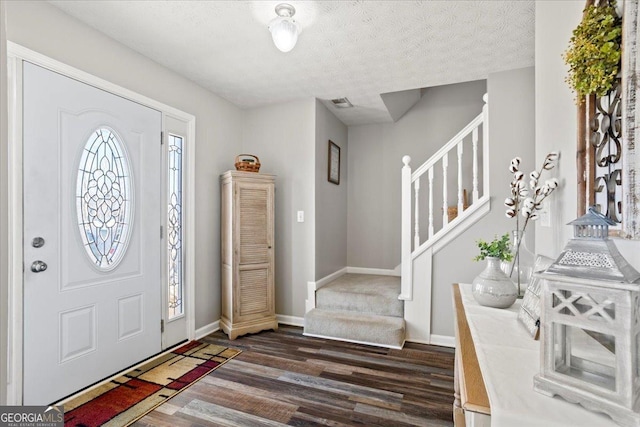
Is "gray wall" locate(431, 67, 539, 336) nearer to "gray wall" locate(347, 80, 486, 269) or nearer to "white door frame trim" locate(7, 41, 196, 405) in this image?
"gray wall" locate(347, 80, 486, 269)

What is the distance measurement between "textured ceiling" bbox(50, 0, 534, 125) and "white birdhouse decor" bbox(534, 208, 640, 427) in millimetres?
1844

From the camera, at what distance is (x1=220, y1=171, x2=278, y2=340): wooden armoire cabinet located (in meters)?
3.07

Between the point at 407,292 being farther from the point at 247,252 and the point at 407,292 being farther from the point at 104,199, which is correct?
the point at 104,199

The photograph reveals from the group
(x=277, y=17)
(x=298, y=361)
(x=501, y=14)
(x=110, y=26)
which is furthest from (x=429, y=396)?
(x=110, y=26)

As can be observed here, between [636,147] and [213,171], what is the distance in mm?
3157

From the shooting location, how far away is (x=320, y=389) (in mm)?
2137

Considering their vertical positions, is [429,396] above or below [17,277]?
below

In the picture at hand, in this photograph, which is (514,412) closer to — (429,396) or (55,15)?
(429,396)

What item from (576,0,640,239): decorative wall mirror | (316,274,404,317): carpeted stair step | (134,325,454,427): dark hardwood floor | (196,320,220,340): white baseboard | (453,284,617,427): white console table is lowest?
(134,325,454,427): dark hardwood floor

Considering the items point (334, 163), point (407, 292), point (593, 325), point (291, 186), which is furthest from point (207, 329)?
point (593, 325)

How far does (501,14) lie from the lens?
2010 millimetres

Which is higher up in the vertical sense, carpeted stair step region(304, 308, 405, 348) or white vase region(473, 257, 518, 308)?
white vase region(473, 257, 518, 308)

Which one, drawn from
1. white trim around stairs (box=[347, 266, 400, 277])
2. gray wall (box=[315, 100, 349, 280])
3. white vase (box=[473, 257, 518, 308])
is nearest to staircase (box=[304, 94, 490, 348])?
gray wall (box=[315, 100, 349, 280])

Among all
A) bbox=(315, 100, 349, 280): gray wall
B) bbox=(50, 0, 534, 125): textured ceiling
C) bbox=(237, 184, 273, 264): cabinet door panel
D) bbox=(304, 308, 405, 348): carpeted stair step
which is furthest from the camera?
bbox=(315, 100, 349, 280): gray wall
